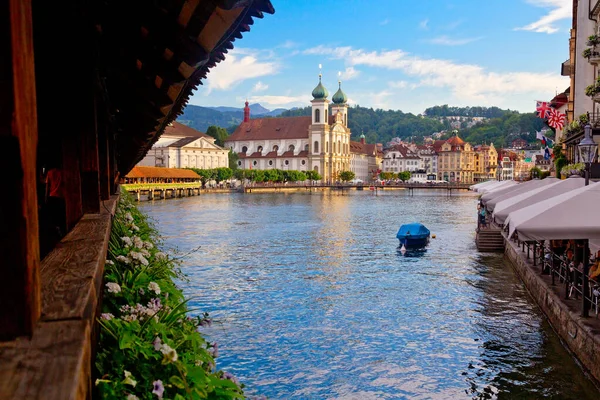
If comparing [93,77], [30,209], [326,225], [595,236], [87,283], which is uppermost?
[93,77]

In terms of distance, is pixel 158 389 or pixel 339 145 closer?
pixel 158 389

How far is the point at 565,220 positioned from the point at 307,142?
14128cm

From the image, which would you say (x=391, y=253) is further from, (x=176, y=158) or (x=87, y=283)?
(x=176, y=158)

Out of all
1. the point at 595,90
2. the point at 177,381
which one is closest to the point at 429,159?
the point at 595,90

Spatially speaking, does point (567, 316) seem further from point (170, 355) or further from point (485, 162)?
point (485, 162)

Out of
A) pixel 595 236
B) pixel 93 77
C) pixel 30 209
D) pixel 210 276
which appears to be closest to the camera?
pixel 30 209

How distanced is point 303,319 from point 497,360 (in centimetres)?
515

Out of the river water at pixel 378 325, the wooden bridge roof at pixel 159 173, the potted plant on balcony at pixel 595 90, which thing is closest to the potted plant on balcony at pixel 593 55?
the potted plant on balcony at pixel 595 90

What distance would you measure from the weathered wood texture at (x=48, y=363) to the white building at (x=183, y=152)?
361 feet

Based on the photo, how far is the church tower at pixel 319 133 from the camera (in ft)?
475

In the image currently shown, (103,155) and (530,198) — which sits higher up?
(103,155)

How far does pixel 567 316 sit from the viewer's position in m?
11.7

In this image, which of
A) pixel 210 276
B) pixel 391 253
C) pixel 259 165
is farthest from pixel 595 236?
pixel 259 165

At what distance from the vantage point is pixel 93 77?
15.9 feet
